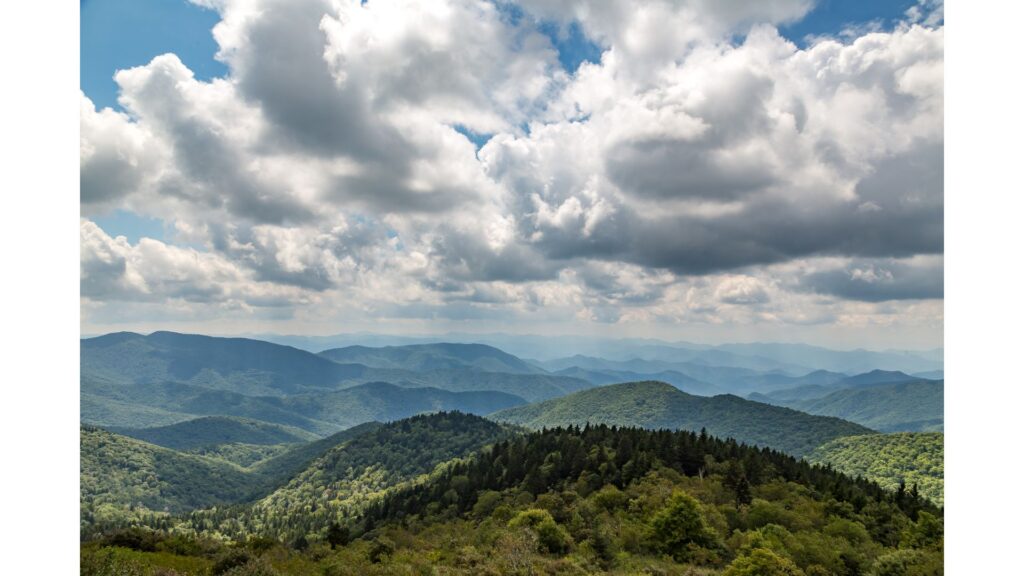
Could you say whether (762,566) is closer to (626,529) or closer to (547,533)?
(626,529)

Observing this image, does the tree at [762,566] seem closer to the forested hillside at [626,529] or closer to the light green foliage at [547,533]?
the forested hillside at [626,529]

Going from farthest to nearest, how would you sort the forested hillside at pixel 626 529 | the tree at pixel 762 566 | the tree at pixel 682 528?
the tree at pixel 682 528
the forested hillside at pixel 626 529
the tree at pixel 762 566

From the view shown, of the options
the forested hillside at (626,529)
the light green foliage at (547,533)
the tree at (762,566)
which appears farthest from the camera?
the light green foliage at (547,533)

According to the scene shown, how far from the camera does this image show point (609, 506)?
5841cm

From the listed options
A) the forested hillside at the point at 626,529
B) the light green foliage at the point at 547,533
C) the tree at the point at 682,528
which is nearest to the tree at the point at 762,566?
the forested hillside at the point at 626,529

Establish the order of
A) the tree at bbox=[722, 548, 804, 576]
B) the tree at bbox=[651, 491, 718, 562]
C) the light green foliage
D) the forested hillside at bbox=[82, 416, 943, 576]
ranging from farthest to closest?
1. the tree at bbox=[651, 491, 718, 562]
2. the light green foliage
3. the forested hillside at bbox=[82, 416, 943, 576]
4. the tree at bbox=[722, 548, 804, 576]

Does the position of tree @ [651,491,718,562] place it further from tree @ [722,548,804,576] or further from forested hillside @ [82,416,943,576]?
tree @ [722,548,804,576]

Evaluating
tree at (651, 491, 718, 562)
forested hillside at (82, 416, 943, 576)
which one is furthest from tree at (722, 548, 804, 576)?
tree at (651, 491, 718, 562)

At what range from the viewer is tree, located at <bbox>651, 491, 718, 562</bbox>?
43.8 m

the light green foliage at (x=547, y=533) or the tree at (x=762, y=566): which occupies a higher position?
the tree at (x=762, y=566)

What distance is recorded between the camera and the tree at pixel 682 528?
43.8 m

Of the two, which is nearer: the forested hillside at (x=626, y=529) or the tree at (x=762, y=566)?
the tree at (x=762, y=566)
